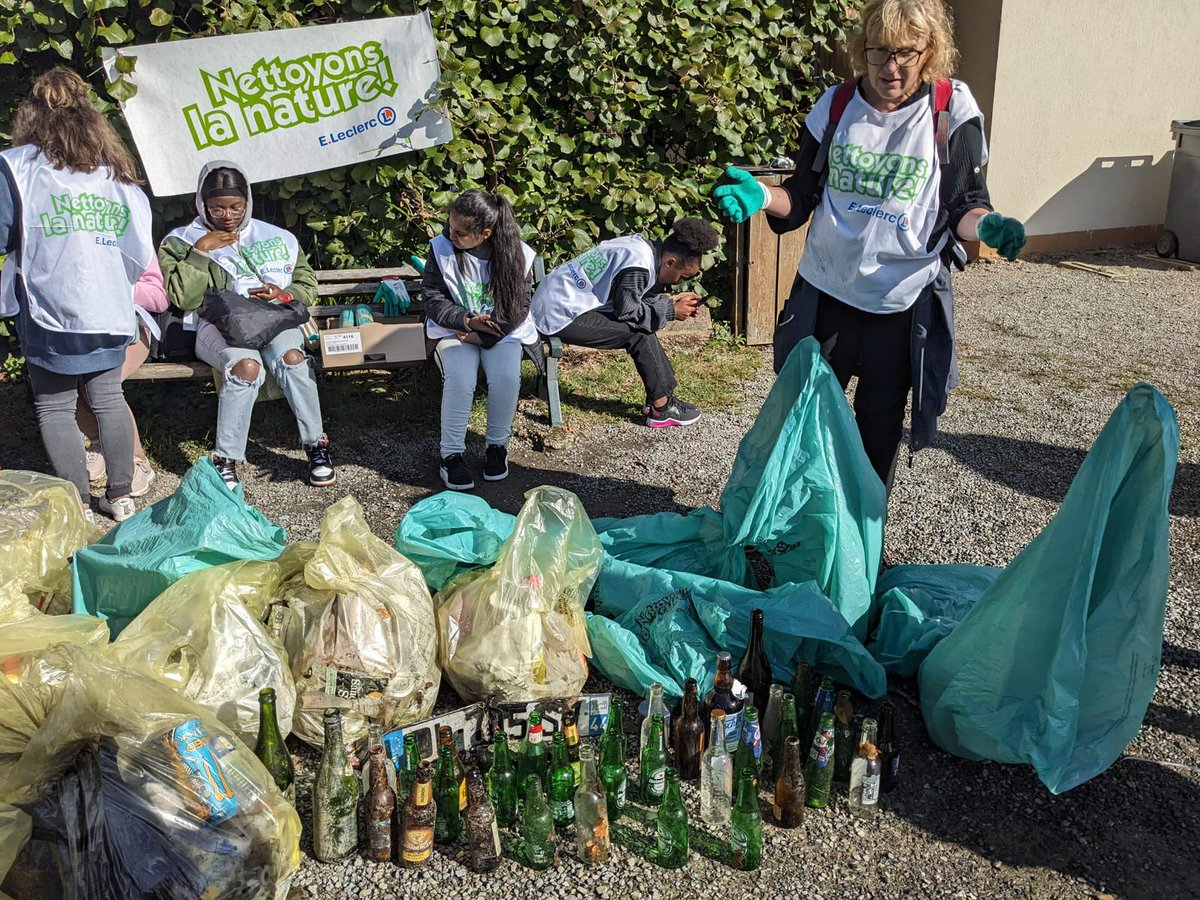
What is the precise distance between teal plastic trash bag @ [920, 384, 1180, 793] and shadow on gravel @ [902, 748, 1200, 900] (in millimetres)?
140

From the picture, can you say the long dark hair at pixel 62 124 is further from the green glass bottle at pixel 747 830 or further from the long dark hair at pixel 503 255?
the green glass bottle at pixel 747 830

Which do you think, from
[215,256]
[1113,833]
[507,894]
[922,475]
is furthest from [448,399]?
[1113,833]

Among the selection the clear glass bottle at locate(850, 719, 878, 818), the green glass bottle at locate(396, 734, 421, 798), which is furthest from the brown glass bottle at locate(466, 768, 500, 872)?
the clear glass bottle at locate(850, 719, 878, 818)

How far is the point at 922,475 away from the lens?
4.91m

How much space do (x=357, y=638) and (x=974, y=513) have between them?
2.77m

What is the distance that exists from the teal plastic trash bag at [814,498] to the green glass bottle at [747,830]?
892mm

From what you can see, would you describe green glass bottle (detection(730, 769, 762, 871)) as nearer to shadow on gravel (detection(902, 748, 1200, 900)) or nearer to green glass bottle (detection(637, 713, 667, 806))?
green glass bottle (detection(637, 713, 667, 806))

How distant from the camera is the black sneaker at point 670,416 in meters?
5.49

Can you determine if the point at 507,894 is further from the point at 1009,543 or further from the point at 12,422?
the point at 12,422

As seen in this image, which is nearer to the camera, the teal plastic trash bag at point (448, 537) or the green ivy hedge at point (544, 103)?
the teal plastic trash bag at point (448, 537)

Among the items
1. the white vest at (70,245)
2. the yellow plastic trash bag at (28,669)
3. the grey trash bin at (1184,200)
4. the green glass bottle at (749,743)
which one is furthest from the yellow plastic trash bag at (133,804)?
the grey trash bin at (1184,200)

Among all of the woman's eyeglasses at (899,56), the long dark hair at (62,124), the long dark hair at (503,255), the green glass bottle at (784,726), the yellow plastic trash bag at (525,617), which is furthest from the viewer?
the long dark hair at (503,255)

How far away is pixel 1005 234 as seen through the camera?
3.15m

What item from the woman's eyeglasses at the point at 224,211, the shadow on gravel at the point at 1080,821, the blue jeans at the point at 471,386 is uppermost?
the woman's eyeglasses at the point at 224,211
